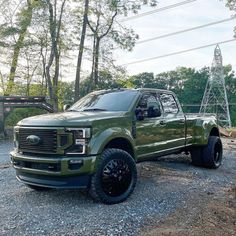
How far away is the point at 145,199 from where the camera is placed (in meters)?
5.10

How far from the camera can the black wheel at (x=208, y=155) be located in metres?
7.76

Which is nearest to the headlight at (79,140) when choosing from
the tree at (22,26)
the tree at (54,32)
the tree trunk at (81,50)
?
the tree at (54,32)

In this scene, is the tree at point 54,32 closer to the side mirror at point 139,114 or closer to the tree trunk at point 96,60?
the tree trunk at point 96,60

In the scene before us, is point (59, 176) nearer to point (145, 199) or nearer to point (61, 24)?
point (145, 199)

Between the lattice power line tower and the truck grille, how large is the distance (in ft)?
115

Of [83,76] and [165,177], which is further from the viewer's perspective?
[83,76]

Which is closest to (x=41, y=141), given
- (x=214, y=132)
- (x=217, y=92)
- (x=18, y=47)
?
(x=214, y=132)

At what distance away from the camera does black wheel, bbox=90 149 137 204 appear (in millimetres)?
4680

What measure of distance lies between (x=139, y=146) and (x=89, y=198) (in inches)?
49.6

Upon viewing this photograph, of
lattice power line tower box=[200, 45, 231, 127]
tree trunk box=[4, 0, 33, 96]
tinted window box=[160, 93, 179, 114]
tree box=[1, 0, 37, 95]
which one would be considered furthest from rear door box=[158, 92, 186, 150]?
lattice power line tower box=[200, 45, 231, 127]

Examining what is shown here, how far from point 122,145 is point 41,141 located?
54.4 inches

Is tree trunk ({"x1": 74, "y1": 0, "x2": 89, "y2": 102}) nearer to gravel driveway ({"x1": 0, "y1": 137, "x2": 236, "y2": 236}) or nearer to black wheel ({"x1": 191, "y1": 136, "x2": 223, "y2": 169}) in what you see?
black wheel ({"x1": 191, "y1": 136, "x2": 223, "y2": 169})

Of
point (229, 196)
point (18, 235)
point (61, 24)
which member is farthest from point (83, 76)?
point (18, 235)

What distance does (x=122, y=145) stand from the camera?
17.8ft
